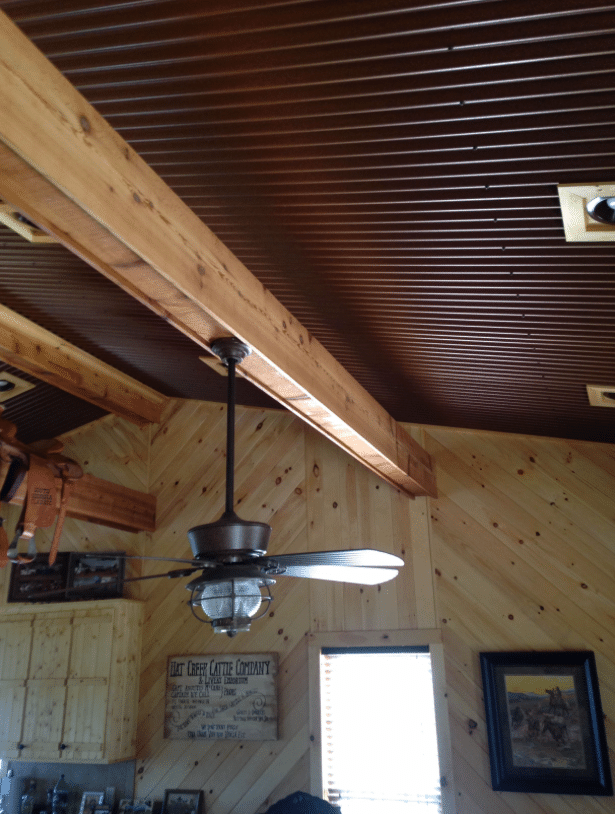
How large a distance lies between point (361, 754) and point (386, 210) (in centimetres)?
371

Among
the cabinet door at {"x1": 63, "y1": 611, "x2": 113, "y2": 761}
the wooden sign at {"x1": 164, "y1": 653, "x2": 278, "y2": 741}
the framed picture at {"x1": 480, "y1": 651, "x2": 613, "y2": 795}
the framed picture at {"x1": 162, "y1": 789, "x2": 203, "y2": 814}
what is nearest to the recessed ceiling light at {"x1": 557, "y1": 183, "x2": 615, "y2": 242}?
the framed picture at {"x1": 480, "y1": 651, "x2": 613, "y2": 795}

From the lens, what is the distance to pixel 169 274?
6.45ft

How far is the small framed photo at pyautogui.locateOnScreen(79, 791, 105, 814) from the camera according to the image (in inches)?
194

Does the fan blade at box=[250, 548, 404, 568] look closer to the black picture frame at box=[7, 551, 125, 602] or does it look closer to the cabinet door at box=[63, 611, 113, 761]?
the cabinet door at box=[63, 611, 113, 761]

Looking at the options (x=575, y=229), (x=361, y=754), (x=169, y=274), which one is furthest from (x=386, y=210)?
(x=361, y=754)

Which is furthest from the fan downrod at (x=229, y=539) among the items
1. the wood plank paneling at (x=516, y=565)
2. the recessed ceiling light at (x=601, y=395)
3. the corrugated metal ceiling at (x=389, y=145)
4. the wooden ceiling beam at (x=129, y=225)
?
the wood plank paneling at (x=516, y=565)

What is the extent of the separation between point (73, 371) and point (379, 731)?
334 cm

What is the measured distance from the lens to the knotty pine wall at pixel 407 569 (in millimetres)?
4227

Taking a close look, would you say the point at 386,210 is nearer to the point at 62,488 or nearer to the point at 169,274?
the point at 169,274

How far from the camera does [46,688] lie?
17.1 ft

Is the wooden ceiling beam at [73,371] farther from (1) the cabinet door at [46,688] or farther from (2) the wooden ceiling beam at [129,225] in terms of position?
(2) the wooden ceiling beam at [129,225]

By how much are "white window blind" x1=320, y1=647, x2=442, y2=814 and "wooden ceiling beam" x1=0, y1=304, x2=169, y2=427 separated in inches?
102

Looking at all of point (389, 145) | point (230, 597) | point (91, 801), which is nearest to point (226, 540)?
point (230, 597)

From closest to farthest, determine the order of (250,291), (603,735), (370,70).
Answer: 1. (370,70)
2. (250,291)
3. (603,735)
